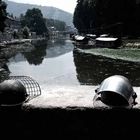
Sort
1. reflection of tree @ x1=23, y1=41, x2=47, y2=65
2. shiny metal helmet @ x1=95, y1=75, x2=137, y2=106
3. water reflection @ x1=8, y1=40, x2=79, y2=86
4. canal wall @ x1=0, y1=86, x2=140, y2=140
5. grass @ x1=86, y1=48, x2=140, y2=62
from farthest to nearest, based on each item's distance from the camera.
→ reflection of tree @ x1=23, y1=41, x2=47, y2=65 < grass @ x1=86, y1=48, x2=140, y2=62 < water reflection @ x1=8, y1=40, x2=79, y2=86 < canal wall @ x1=0, y1=86, x2=140, y2=140 < shiny metal helmet @ x1=95, y1=75, x2=137, y2=106

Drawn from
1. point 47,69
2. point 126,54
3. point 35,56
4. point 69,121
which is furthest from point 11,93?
point 35,56

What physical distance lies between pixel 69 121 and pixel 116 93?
4.58 ft

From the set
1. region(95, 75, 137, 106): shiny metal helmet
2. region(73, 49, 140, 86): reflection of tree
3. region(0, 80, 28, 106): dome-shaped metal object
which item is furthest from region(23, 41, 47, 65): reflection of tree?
region(95, 75, 137, 106): shiny metal helmet

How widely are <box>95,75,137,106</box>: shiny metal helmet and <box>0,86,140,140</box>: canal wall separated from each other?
0.55 ft

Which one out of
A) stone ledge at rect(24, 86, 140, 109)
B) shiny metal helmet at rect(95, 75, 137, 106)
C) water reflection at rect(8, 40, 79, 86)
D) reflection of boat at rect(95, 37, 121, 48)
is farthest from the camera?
reflection of boat at rect(95, 37, 121, 48)

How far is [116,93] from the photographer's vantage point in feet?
27.8

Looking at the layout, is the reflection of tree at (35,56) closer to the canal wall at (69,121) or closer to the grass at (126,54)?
the grass at (126,54)

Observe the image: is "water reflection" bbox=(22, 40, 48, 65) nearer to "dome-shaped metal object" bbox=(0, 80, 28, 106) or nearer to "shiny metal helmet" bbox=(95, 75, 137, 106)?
"dome-shaped metal object" bbox=(0, 80, 28, 106)

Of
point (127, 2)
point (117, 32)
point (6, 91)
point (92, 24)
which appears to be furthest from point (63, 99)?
point (92, 24)

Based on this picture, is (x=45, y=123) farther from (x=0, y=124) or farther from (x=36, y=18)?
(x=36, y=18)

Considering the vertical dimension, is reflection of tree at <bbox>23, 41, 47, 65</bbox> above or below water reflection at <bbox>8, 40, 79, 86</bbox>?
below

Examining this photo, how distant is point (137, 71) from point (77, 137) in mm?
28660

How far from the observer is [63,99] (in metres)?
9.79

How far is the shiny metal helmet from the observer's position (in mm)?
8547
